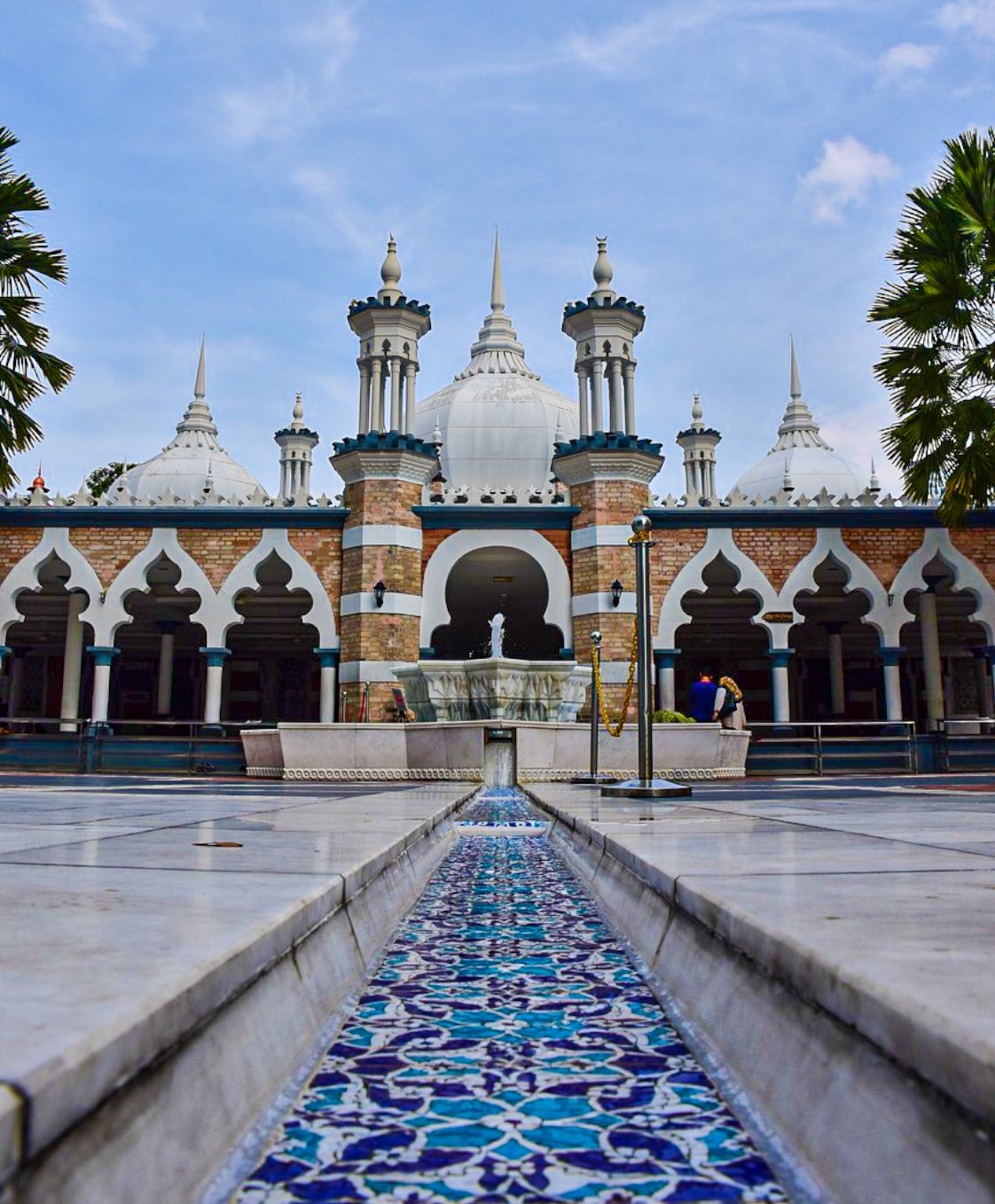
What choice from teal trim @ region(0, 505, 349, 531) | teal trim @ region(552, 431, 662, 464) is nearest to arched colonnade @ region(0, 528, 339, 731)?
teal trim @ region(0, 505, 349, 531)

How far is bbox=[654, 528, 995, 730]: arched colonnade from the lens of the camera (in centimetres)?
1978

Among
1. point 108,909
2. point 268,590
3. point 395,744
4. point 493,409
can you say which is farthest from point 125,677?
point 108,909

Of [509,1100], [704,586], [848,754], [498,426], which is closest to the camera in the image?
[509,1100]

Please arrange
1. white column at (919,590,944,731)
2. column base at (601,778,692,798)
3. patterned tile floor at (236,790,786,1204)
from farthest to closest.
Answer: white column at (919,590,944,731)
column base at (601,778,692,798)
patterned tile floor at (236,790,786,1204)

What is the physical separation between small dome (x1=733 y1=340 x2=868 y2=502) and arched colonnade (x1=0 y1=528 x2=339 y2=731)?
1350cm

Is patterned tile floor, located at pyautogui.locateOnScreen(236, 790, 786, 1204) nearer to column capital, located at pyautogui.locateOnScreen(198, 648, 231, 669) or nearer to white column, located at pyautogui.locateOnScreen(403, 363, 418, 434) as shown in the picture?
column capital, located at pyautogui.locateOnScreen(198, 648, 231, 669)

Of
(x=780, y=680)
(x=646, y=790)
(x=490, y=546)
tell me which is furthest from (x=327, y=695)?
(x=646, y=790)

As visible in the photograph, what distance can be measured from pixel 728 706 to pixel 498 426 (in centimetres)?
1284

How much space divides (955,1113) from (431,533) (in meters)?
19.2

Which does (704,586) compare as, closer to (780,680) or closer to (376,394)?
(780,680)

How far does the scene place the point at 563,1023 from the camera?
6.15ft

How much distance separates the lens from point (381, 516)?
64.0ft

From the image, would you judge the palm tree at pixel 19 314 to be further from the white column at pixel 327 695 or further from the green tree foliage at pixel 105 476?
the green tree foliage at pixel 105 476

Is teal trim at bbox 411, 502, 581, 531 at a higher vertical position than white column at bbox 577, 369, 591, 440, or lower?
lower
